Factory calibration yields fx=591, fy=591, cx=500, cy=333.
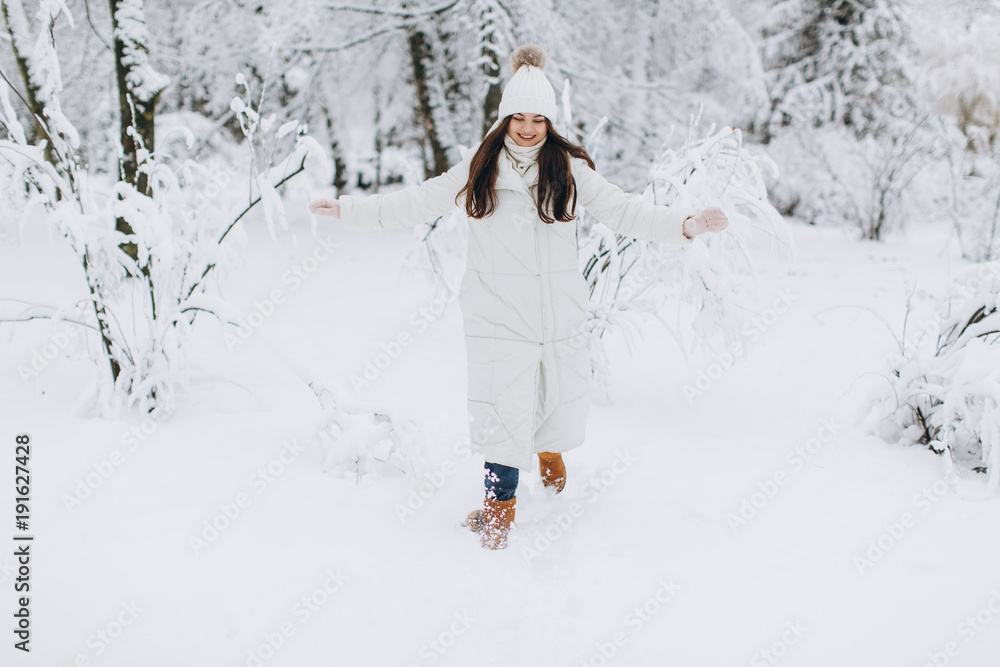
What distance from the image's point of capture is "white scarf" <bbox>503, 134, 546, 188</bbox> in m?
1.93

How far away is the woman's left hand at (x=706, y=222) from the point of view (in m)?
1.79

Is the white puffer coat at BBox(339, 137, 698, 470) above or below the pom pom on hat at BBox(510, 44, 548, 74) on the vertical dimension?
below

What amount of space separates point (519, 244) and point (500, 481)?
Result: 2.67 feet

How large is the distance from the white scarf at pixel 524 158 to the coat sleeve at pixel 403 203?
146 mm

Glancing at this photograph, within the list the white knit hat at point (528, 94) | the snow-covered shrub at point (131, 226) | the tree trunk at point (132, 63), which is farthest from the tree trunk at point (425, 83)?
the white knit hat at point (528, 94)

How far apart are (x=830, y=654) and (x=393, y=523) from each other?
139 cm

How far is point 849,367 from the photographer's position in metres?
3.70

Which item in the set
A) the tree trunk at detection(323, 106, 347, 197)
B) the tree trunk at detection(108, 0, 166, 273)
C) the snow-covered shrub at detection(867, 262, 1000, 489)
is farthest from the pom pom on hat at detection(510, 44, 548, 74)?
the tree trunk at detection(323, 106, 347, 197)

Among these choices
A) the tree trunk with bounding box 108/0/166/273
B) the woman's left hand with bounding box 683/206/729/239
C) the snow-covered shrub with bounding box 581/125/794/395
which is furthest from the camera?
the tree trunk with bounding box 108/0/166/273

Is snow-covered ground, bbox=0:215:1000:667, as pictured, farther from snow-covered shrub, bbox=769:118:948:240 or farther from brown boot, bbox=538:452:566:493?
snow-covered shrub, bbox=769:118:948:240

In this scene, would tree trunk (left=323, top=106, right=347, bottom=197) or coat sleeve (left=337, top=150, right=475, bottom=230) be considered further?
tree trunk (left=323, top=106, right=347, bottom=197)

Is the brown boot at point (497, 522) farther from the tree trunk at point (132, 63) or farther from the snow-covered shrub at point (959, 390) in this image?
the tree trunk at point (132, 63)

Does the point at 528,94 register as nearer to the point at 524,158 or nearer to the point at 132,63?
the point at 524,158

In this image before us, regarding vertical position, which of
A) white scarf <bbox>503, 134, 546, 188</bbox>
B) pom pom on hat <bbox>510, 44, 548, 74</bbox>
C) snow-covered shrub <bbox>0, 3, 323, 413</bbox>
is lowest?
snow-covered shrub <bbox>0, 3, 323, 413</bbox>
